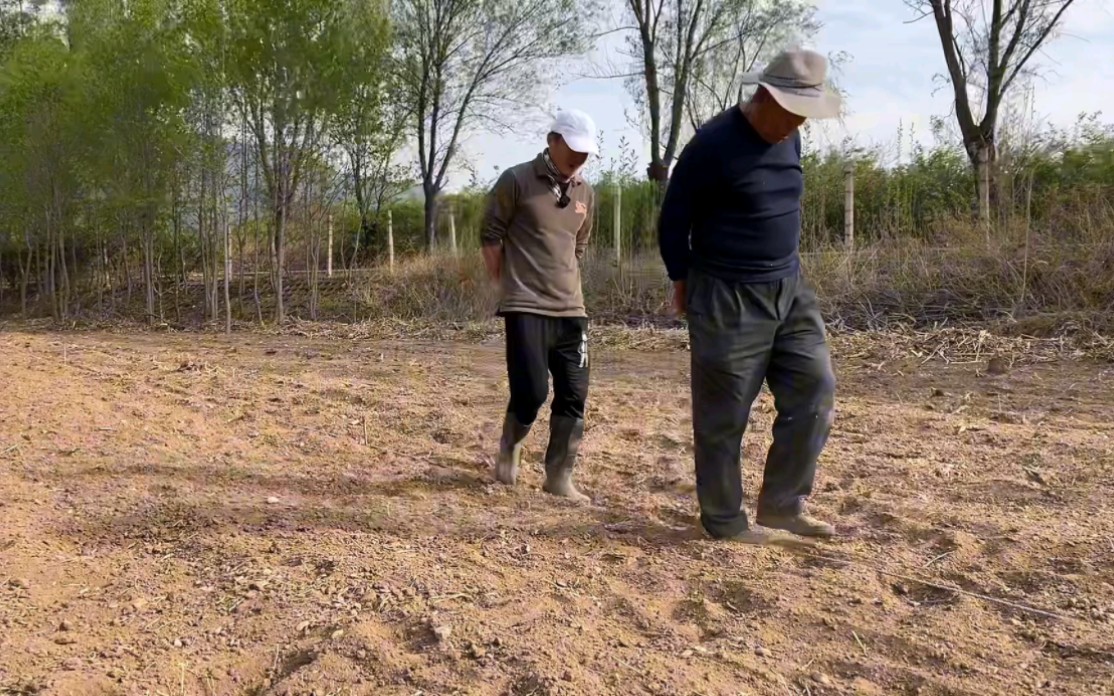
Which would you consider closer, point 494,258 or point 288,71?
point 494,258

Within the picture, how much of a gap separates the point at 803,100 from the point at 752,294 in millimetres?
652

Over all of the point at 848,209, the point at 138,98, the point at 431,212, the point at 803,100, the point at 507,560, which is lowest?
the point at 507,560

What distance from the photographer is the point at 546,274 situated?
12.7 feet

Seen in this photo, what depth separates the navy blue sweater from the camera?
3074 mm

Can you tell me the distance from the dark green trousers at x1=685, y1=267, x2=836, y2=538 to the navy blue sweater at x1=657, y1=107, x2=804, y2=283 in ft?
0.23

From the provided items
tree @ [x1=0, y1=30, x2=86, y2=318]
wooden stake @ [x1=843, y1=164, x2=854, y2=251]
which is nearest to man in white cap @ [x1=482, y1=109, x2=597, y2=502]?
wooden stake @ [x1=843, y1=164, x2=854, y2=251]

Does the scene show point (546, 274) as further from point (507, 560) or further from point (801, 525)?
point (801, 525)

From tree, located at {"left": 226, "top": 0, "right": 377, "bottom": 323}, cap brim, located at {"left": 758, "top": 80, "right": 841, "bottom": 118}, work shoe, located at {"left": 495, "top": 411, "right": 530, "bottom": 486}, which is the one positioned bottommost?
work shoe, located at {"left": 495, "top": 411, "right": 530, "bottom": 486}

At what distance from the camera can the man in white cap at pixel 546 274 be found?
151 inches

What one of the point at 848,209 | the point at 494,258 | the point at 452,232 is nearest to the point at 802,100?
the point at 494,258

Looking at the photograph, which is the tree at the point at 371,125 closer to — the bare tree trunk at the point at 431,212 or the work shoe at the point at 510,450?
the bare tree trunk at the point at 431,212

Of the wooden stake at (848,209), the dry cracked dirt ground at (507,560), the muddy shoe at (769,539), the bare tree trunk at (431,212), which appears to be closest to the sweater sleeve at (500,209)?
the dry cracked dirt ground at (507,560)

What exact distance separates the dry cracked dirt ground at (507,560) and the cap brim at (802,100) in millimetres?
1463

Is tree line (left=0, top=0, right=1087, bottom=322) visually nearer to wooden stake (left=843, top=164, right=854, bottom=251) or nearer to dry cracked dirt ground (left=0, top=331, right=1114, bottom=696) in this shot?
wooden stake (left=843, top=164, right=854, bottom=251)
